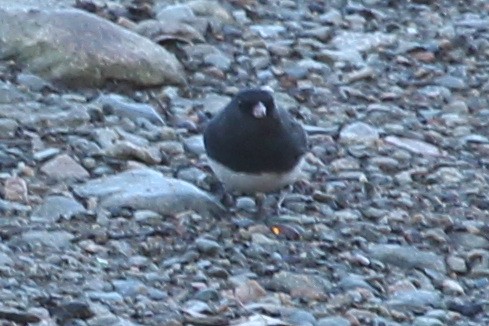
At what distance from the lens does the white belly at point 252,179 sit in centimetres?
538

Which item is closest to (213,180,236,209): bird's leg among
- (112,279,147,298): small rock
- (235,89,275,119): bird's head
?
(235,89,275,119): bird's head

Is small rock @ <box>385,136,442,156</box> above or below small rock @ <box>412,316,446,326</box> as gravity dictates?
below

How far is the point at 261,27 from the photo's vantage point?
7.77 meters

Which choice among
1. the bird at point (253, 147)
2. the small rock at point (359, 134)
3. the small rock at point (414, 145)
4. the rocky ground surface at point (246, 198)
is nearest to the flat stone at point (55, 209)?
the rocky ground surface at point (246, 198)

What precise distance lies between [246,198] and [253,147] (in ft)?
1.25

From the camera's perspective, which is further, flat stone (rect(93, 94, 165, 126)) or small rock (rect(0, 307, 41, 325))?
flat stone (rect(93, 94, 165, 126))

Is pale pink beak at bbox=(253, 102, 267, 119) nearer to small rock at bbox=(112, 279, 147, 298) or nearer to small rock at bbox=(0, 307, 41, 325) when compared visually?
small rock at bbox=(112, 279, 147, 298)

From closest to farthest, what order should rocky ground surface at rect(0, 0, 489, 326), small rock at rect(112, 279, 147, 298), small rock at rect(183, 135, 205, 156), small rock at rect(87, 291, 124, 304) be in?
small rock at rect(87, 291, 124, 304) → small rock at rect(112, 279, 147, 298) → rocky ground surface at rect(0, 0, 489, 326) → small rock at rect(183, 135, 205, 156)

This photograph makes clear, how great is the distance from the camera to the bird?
5.36m

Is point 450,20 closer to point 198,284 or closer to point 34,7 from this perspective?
point 34,7

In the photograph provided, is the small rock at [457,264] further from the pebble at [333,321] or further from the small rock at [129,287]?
the small rock at [129,287]

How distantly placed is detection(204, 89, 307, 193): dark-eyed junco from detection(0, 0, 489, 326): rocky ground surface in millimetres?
164

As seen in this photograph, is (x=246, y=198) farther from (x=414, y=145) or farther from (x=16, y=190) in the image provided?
(x=414, y=145)

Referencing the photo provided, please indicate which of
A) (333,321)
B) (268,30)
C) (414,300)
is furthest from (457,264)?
(268,30)
